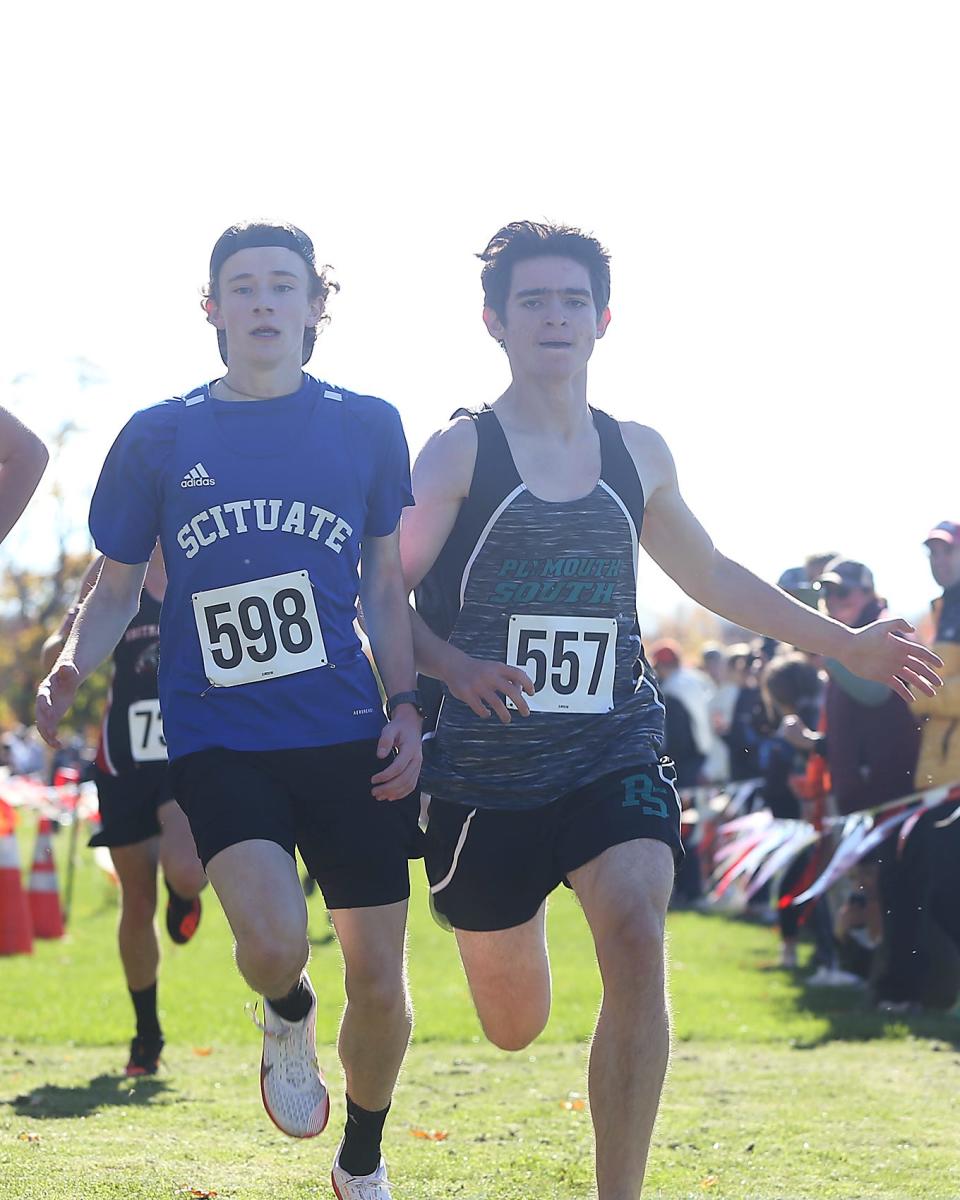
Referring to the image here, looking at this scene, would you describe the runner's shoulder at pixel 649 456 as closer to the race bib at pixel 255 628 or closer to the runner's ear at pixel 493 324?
the runner's ear at pixel 493 324

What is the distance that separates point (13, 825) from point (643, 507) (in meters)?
8.99

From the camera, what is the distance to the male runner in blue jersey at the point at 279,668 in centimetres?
433

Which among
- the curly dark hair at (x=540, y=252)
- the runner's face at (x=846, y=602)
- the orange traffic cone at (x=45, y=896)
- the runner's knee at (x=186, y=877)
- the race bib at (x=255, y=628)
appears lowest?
the orange traffic cone at (x=45, y=896)

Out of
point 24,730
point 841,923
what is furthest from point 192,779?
point 24,730

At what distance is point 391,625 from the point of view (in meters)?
4.62

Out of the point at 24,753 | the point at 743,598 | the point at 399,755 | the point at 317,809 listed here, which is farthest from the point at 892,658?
the point at 24,753

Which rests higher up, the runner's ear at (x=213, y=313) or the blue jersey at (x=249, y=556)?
the runner's ear at (x=213, y=313)

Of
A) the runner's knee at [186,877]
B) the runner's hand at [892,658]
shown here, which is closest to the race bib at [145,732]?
the runner's knee at [186,877]

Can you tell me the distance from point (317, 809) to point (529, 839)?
0.63 m

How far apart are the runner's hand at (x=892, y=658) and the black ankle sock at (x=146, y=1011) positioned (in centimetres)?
363

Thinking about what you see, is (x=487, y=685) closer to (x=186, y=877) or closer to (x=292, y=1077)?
(x=292, y=1077)

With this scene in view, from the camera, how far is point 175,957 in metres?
12.3

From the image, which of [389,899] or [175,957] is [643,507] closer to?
[389,899]

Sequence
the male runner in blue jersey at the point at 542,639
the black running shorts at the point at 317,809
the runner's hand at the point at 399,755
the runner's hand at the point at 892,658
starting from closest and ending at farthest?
the black running shorts at the point at 317,809 → the runner's hand at the point at 399,755 → the male runner in blue jersey at the point at 542,639 → the runner's hand at the point at 892,658
